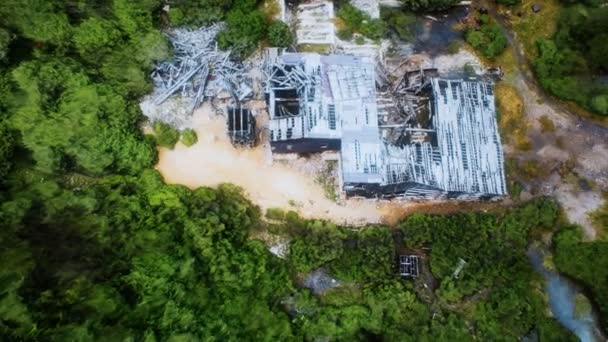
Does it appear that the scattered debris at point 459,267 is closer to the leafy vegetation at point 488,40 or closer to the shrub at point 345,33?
the leafy vegetation at point 488,40

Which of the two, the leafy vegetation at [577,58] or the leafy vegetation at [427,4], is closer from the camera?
the leafy vegetation at [577,58]

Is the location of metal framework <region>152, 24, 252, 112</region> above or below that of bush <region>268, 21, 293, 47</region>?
below

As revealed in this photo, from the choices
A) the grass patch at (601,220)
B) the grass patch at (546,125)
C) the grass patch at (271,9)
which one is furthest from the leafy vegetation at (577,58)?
the grass patch at (271,9)

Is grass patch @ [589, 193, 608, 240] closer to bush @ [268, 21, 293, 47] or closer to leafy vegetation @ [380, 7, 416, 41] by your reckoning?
leafy vegetation @ [380, 7, 416, 41]

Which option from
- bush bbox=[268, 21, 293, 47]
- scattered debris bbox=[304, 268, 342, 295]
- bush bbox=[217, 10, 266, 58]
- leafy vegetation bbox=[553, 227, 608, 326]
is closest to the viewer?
leafy vegetation bbox=[553, 227, 608, 326]

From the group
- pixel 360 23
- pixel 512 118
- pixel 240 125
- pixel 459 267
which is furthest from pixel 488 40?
pixel 240 125

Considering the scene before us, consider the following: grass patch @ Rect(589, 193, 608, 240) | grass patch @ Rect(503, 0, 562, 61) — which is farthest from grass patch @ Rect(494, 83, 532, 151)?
grass patch @ Rect(589, 193, 608, 240)

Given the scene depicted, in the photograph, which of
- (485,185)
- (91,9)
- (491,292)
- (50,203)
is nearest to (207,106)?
(91,9)
